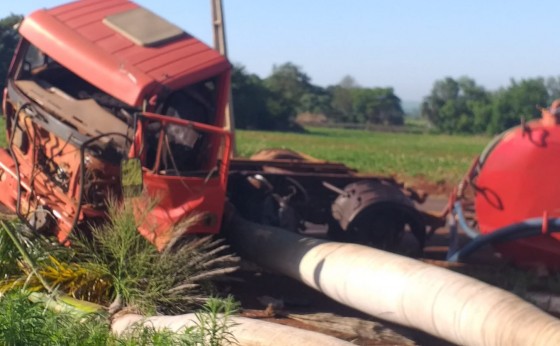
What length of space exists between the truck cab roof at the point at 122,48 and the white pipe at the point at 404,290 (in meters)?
1.66

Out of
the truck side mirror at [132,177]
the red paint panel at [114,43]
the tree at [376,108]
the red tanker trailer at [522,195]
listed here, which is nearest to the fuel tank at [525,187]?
the red tanker trailer at [522,195]

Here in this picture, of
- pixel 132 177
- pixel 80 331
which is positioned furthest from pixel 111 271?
pixel 80 331

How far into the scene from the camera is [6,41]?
13.3 meters

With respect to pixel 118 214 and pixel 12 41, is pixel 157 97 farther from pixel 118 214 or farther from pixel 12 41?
pixel 12 41

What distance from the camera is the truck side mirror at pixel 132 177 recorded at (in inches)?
328

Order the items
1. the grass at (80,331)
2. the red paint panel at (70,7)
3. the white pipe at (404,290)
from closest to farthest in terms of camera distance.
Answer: the grass at (80,331), the white pipe at (404,290), the red paint panel at (70,7)

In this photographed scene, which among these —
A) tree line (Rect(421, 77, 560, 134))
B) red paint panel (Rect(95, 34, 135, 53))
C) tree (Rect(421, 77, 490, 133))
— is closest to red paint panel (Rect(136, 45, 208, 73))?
red paint panel (Rect(95, 34, 135, 53))

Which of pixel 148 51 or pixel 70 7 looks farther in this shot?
pixel 70 7

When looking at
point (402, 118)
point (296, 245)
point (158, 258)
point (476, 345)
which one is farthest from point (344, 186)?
point (402, 118)

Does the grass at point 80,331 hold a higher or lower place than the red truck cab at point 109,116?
lower

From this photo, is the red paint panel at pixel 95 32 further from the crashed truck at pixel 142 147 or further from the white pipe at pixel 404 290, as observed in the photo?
the white pipe at pixel 404 290

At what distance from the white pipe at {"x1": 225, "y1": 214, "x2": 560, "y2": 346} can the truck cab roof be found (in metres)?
1.66

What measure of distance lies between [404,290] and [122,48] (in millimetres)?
3862

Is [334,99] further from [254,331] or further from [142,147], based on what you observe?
[254,331]
